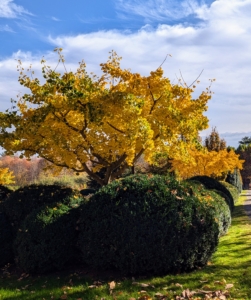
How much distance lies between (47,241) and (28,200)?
1308 millimetres

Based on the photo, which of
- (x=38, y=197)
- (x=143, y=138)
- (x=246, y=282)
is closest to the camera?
(x=246, y=282)

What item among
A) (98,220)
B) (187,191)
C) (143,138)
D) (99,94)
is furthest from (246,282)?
(99,94)

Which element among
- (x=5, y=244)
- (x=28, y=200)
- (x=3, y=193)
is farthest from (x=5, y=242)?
(x=3, y=193)

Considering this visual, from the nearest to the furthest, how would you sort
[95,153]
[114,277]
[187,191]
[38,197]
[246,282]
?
1. [246,282]
2. [114,277]
3. [187,191]
4. [38,197]
5. [95,153]

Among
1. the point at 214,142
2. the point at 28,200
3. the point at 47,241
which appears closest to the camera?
the point at 47,241

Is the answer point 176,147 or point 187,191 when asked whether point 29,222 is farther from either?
point 176,147

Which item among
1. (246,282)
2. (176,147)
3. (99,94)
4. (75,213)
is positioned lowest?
(246,282)

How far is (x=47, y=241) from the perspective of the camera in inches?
247

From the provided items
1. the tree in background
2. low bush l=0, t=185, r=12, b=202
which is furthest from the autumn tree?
low bush l=0, t=185, r=12, b=202

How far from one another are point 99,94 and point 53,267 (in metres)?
5.21

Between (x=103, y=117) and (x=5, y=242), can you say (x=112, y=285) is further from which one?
(x=103, y=117)

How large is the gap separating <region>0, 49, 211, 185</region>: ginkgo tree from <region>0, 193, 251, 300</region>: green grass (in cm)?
452

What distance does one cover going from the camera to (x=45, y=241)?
627 centimetres

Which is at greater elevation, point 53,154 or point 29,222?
point 53,154
